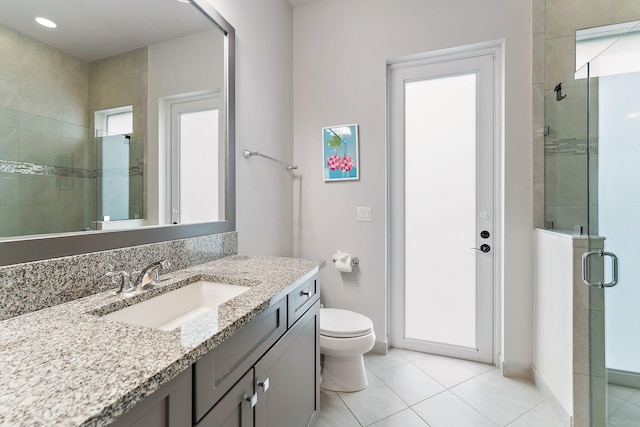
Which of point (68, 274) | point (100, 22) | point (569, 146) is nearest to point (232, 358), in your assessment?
point (68, 274)

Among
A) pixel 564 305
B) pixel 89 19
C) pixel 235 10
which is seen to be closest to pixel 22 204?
pixel 89 19

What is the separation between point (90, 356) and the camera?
56cm

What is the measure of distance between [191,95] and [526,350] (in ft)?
8.50

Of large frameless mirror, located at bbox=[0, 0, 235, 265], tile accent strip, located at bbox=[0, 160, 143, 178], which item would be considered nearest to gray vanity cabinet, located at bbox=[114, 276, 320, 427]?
large frameless mirror, located at bbox=[0, 0, 235, 265]

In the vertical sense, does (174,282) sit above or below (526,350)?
above

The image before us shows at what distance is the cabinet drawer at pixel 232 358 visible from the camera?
659 mm

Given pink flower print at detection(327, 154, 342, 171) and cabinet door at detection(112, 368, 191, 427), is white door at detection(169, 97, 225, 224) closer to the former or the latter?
cabinet door at detection(112, 368, 191, 427)

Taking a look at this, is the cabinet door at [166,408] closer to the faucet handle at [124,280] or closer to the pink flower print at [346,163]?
the faucet handle at [124,280]

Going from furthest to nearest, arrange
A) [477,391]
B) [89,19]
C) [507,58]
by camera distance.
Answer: [507,58]
[477,391]
[89,19]

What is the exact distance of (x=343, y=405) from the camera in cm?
168

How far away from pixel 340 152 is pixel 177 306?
1.65 m

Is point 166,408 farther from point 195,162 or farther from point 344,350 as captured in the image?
point 344,350

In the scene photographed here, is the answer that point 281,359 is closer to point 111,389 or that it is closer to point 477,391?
point 111,389

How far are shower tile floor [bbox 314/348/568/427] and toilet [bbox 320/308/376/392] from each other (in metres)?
0.06
